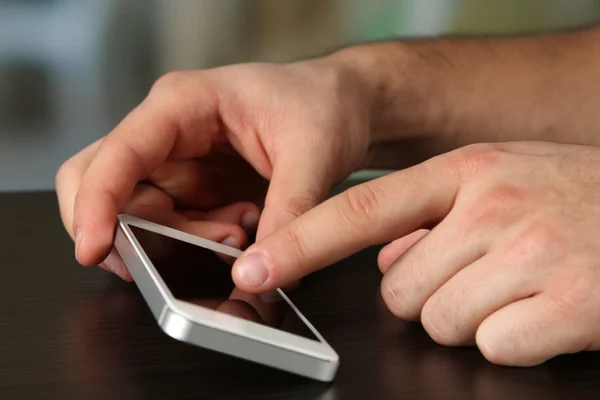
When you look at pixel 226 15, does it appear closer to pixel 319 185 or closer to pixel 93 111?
pixel 93 111

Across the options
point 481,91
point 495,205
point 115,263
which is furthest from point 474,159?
point 481,91

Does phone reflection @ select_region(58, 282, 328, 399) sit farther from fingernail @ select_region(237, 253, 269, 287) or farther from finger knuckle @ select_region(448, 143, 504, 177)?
finger knuckle @ select_region(448, 143, 504, 177)

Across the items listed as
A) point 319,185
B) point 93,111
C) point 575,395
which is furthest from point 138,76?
point 575,395

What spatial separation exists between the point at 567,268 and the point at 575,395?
71 mm

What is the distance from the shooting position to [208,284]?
37cm

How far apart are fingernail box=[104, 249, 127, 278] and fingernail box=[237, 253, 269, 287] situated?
0.14m

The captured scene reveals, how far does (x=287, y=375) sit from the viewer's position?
1.08ft

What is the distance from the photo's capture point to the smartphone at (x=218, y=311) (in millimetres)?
299

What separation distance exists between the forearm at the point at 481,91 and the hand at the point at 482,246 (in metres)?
0.29

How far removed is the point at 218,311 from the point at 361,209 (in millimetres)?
103

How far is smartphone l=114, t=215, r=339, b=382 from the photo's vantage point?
0.30 meters

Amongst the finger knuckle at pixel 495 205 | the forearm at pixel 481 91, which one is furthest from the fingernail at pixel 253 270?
the forearm at pixel 481 91

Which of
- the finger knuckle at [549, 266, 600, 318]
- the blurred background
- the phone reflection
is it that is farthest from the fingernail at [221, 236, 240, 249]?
the blurred background

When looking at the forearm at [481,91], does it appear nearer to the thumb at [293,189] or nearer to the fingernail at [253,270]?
the thumb at [293,189]
